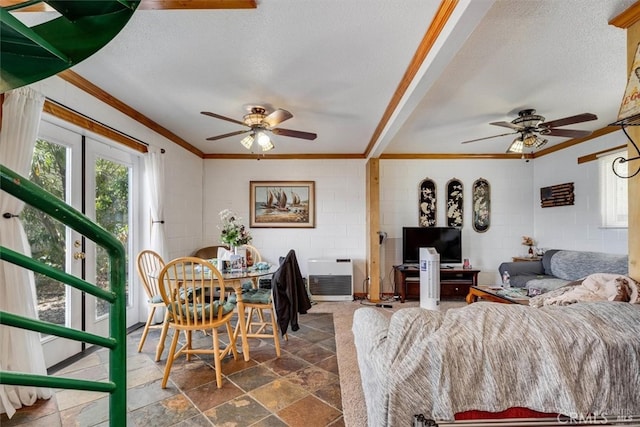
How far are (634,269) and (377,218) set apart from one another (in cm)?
305

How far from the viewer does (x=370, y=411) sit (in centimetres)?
131

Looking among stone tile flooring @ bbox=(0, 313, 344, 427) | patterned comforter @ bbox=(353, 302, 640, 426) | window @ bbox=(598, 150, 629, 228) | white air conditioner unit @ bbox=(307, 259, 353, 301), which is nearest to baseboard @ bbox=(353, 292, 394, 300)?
white air conditioner unit @ bbox=(307, 259, 353, 301)

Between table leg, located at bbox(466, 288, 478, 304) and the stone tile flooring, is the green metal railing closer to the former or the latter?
the stone tile flooring

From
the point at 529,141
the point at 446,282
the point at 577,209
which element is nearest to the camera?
the point at 529,141

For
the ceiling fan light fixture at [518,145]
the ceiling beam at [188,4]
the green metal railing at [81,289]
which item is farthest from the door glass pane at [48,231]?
the ceiling fan light fixture at [518,145]

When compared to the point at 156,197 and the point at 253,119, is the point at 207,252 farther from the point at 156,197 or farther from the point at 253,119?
the point at 253,119

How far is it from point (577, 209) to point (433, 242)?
198 centimetres

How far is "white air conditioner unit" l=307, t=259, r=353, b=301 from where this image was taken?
4594mm

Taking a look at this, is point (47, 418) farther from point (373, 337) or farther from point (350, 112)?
point (350, 112)

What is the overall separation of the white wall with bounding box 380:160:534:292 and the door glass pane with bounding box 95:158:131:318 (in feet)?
12.1

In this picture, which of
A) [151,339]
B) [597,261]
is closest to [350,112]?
[151,339]

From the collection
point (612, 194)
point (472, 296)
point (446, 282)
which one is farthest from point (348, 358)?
point (612, 194)

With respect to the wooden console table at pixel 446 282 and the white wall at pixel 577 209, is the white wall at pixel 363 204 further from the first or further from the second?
the wooden console table at pixel 446 282

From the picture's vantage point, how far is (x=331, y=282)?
15.1 ft
